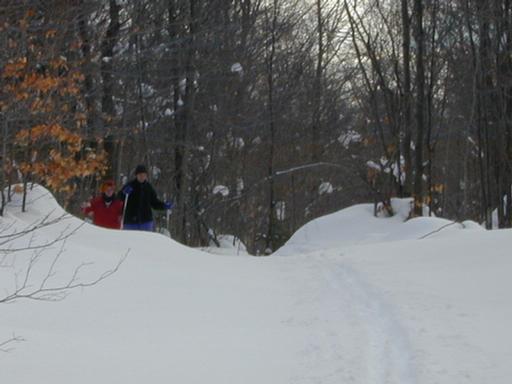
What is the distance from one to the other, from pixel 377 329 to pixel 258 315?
1336mm

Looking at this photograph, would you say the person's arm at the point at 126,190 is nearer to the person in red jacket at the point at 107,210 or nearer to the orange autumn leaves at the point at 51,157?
the person in red jacket at the point at 107,210

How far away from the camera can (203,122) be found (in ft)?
74.8

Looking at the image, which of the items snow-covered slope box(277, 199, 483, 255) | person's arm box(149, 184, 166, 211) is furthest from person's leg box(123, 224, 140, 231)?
snow-covered slope box(277, 199, 483, 255)

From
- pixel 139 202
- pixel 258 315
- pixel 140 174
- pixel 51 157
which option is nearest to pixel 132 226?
pixel 139 202

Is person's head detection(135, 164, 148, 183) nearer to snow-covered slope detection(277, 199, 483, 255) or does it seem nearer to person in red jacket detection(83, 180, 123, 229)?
person in red jacket detection(83, 180, 123, 229)

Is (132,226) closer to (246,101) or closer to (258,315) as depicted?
(258,315)

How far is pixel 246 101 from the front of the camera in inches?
992

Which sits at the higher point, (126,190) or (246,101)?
(246,101)

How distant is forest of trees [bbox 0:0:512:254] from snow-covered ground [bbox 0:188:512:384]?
70.7 inches

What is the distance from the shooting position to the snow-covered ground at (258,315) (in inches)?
223

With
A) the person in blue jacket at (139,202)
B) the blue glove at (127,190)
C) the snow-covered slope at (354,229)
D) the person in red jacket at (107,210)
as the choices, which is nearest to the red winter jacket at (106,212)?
the person in red jacket at (107,210)

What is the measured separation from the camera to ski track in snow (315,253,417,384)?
5539 millimetres

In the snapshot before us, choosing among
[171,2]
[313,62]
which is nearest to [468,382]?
[171,2]

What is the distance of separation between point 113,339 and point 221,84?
689 inches
